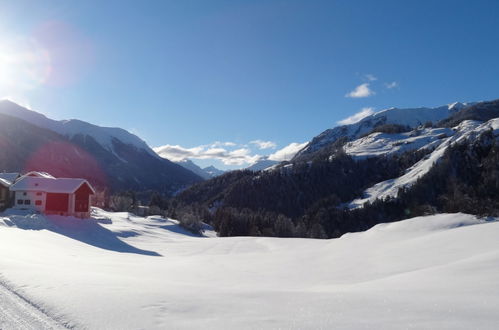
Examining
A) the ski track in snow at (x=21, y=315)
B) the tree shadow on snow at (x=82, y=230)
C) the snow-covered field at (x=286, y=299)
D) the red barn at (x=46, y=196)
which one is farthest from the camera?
the red barn at (x=46, y=196)

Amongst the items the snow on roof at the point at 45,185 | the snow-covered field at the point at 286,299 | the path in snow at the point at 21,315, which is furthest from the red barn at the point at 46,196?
the path in snow at the point at 21,315

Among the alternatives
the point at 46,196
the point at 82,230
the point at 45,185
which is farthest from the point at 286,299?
the point at 45,185

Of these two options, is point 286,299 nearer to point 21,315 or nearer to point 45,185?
point 21,315

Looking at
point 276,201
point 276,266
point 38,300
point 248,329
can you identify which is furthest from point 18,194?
point 276,201

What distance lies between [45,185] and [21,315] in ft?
145

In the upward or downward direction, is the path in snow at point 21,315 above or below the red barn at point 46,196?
below

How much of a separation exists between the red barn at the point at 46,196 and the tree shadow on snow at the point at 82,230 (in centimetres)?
401

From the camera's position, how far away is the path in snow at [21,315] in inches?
239

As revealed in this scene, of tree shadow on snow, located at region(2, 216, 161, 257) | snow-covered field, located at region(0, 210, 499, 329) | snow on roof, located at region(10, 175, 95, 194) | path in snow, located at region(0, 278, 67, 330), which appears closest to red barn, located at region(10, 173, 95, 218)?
snow on roof, located at region(10, 175, 95, 194)

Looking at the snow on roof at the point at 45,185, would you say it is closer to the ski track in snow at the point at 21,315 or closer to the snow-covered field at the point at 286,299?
the snow-covered field at the point at 286,299

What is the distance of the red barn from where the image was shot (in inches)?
1735

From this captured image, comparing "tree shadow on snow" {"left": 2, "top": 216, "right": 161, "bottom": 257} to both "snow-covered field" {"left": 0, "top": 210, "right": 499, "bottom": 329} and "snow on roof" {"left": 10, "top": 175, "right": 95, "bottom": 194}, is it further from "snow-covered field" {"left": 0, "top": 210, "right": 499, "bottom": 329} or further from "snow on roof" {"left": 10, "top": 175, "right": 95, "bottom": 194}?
"snow-covered field" {"left": 0, "top": 210, "right": 499, "bottom": 329}

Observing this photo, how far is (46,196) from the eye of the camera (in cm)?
4441

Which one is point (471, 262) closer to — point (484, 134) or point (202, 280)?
point (202, 280)
